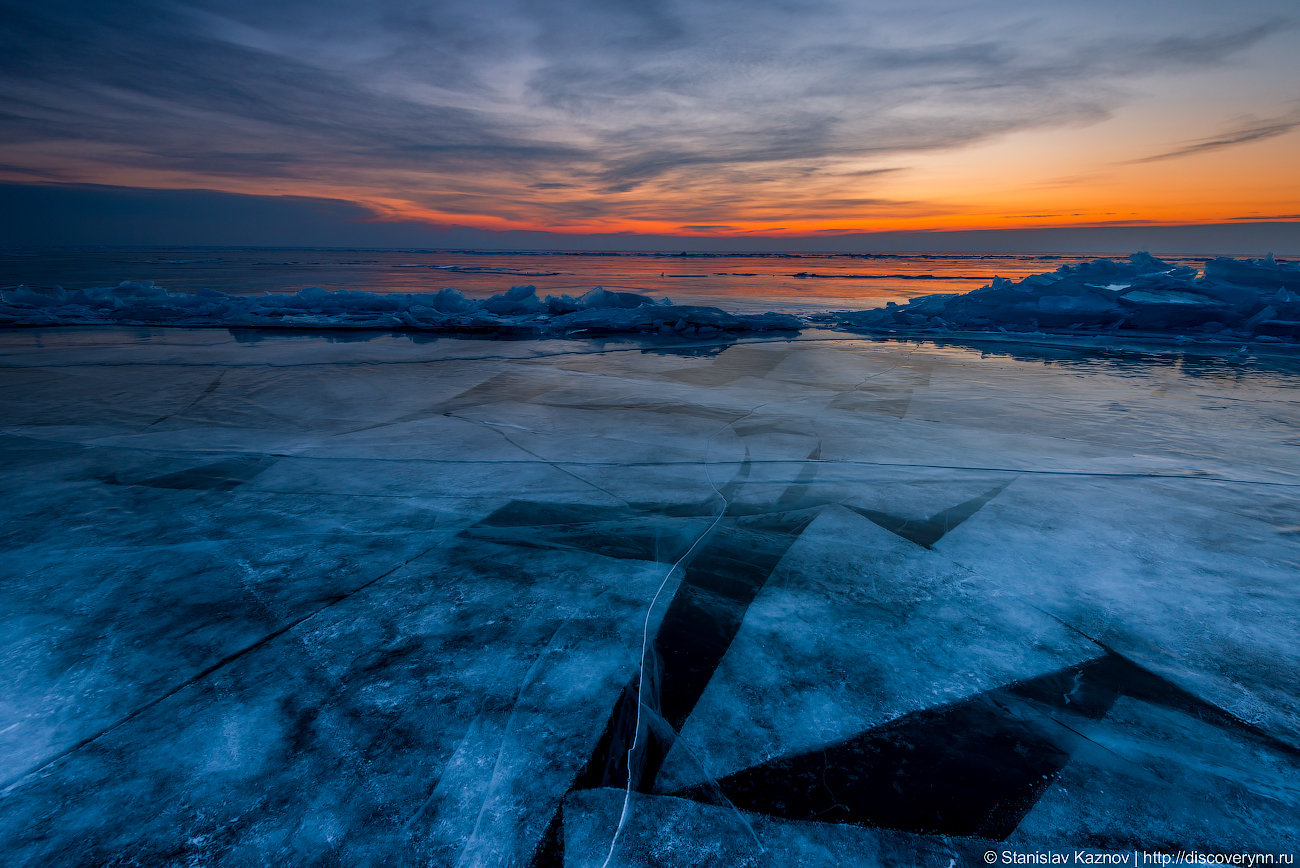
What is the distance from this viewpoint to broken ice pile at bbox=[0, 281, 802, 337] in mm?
9242

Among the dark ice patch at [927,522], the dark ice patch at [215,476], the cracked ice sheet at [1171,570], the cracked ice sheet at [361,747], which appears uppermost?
the dark ice patch at [215,476]

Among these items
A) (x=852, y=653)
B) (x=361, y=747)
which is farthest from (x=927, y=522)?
(x=361, y=747)

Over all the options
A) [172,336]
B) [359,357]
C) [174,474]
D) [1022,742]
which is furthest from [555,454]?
[172,336]

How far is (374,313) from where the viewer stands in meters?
10.5

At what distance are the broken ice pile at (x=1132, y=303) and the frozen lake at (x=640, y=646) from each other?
7.75 m

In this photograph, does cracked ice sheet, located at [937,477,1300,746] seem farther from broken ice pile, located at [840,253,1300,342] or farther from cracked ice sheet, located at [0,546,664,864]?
broken ice pile, located at [840,253,1300,342]

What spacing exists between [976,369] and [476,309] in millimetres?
8417

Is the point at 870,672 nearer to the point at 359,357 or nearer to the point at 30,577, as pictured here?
the point at 30,577

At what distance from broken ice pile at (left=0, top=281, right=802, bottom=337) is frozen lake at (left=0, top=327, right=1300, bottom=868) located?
6.12m

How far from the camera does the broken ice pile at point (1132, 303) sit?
941 cm

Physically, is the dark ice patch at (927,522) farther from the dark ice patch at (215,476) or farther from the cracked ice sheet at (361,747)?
the dark ice patch at (215,476)

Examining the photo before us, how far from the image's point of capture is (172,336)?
26.0 ft

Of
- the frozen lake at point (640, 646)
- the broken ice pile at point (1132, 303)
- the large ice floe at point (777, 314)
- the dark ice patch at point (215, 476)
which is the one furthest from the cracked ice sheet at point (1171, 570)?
the broken ice pile at point (1132, 303)

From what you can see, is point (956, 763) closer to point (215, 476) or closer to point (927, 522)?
point (927, 522)
